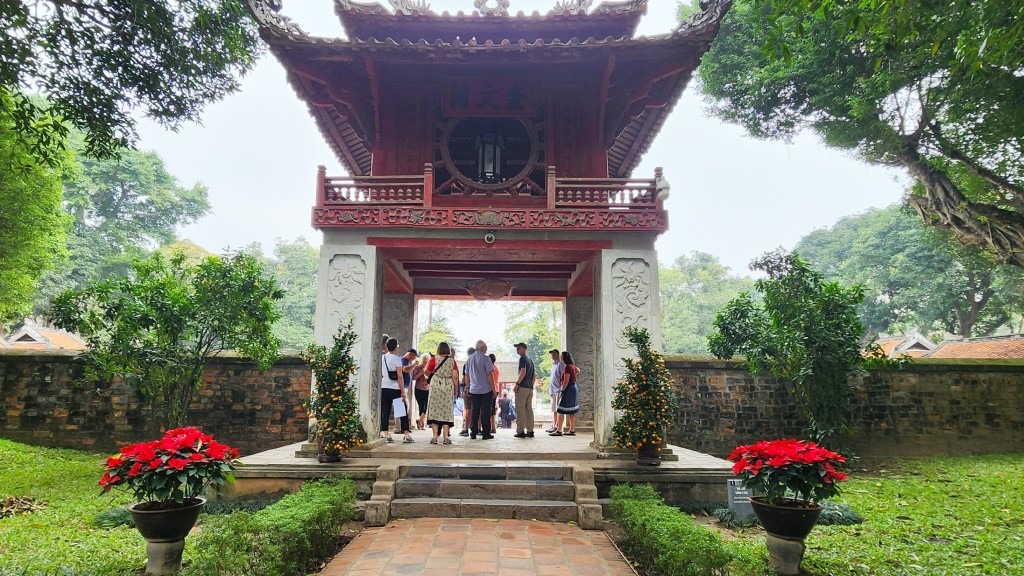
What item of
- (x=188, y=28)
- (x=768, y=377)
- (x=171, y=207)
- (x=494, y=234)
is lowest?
(x=768, y=377)

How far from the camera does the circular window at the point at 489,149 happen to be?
27.8 ft

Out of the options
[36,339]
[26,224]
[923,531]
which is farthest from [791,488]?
[36,339]

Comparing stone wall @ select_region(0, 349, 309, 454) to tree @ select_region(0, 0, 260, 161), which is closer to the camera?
tree @ select_region(0, 0, 260, 161)

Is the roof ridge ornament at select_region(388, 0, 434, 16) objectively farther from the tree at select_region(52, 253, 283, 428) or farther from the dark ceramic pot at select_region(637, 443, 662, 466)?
the dark ceramic pot at select_region(637, 443, 662, 466)

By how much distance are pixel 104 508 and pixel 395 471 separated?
3.37 m

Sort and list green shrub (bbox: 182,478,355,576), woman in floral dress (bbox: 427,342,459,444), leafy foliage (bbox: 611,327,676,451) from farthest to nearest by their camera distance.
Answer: woman in floral dress (bbox: 427,342,459,444) → leafy foliage (bbox: 611,327,676,451) → green shrub (bbox: 182,478,355,576)

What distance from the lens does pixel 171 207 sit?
29281mm

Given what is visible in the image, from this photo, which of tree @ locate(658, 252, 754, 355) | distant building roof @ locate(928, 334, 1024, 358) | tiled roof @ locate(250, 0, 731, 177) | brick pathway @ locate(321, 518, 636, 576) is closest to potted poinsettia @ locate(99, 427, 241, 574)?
brick pathway @ locate(321, 518, 636, 576)

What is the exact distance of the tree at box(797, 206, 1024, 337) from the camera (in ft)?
69.7

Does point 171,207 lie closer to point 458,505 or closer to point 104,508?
point 104,508

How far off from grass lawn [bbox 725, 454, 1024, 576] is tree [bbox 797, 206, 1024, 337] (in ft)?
41.3

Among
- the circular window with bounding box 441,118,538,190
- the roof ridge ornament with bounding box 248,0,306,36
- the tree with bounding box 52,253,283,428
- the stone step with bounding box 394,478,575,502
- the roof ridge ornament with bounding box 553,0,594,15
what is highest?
the roof ridge ornament with bounding box 553,0,594,15

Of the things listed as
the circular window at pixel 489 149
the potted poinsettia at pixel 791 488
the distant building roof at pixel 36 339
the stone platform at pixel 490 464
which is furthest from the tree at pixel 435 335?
the potted poinsettia at pixel 791 488

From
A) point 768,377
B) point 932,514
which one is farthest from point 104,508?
point 768,377
